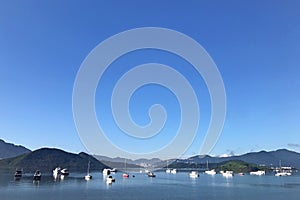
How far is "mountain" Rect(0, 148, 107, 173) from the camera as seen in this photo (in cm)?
14850

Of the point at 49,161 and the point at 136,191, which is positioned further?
the point at 49,161

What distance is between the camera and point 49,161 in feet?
521

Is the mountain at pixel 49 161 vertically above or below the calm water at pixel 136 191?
above

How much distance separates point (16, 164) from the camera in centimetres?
15000

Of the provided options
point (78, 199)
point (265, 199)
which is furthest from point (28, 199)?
point (265, 199)

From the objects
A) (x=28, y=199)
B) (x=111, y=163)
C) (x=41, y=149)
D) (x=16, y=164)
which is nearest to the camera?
(x=28, y=199)

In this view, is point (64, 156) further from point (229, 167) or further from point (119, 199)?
point (119, 199)

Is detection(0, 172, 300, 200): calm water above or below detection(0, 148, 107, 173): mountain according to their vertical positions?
below

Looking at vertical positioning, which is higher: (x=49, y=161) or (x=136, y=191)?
(x=49, y=161)

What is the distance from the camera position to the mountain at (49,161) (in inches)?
5846

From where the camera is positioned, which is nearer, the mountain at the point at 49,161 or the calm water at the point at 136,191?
the calm water at the point at 136,191

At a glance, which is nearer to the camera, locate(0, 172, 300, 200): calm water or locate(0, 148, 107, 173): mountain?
locate(0, 172, 300, 200): calm water

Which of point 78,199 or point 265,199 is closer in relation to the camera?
point 78,199

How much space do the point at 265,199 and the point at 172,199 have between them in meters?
13.1
